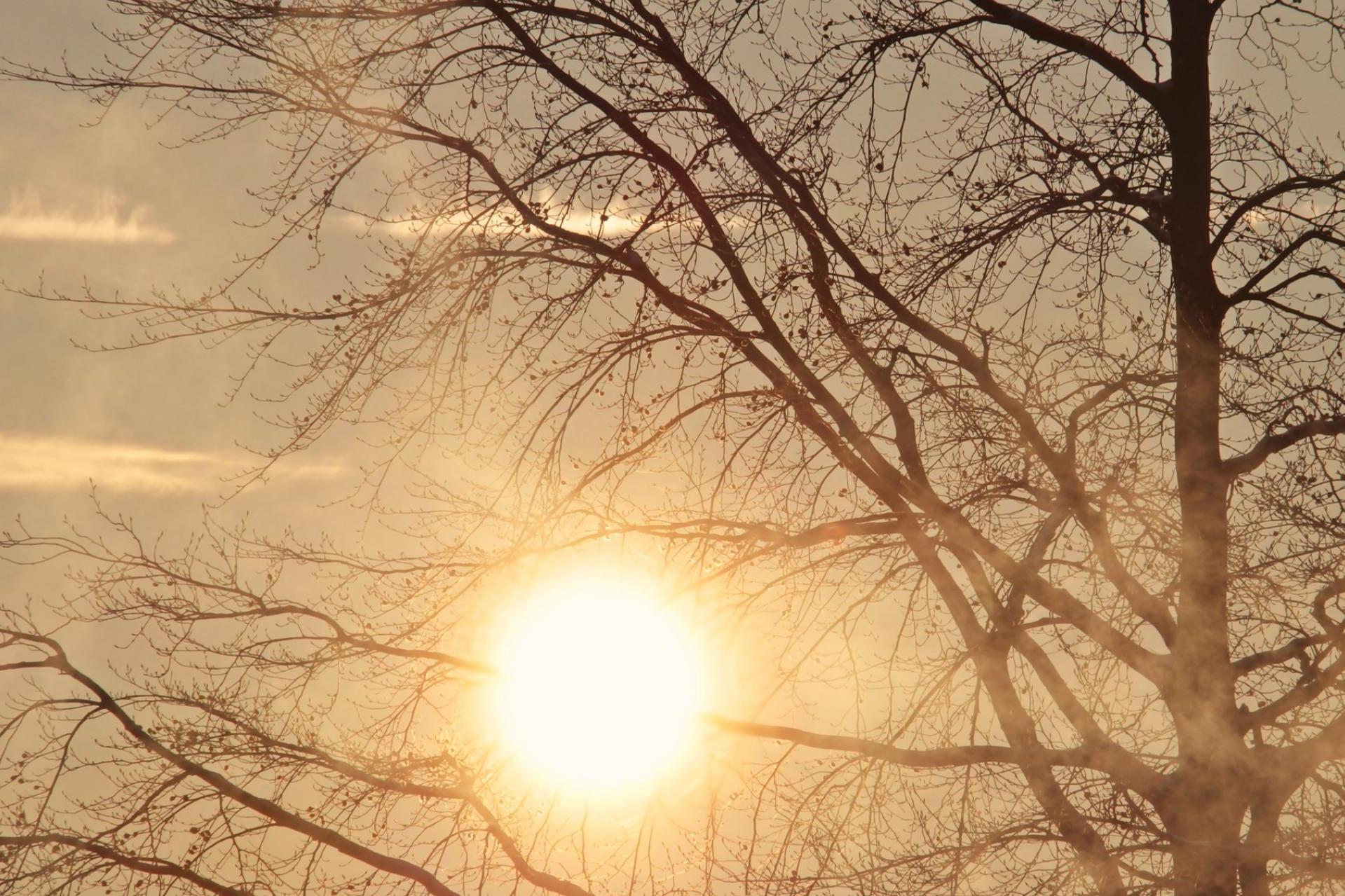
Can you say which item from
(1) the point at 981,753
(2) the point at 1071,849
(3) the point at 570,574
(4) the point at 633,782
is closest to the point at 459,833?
(4) the point at 633,782

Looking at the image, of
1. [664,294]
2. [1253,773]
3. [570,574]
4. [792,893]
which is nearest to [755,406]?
[664,294]

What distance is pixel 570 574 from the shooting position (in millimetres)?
7855

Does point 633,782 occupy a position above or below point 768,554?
below

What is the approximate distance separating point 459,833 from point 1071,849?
144 inches

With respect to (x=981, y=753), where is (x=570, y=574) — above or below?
above

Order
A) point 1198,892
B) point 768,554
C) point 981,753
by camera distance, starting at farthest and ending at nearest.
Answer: point 768,554, point 981,753, point 1198,892

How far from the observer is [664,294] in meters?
7.57

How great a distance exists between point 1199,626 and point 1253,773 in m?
0.85

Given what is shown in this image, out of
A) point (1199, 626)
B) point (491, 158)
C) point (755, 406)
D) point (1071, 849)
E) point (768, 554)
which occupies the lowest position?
point (1071, 849)

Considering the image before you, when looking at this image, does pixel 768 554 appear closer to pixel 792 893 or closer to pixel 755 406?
pixel 755 406

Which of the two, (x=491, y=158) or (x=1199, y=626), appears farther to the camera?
(x=491, y=158)

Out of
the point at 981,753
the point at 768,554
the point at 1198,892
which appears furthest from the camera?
the point at 768,554

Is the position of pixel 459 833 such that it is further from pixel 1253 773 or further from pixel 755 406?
pixel 1253 773

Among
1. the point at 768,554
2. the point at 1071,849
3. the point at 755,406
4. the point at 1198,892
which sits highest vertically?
the point at 755,406
